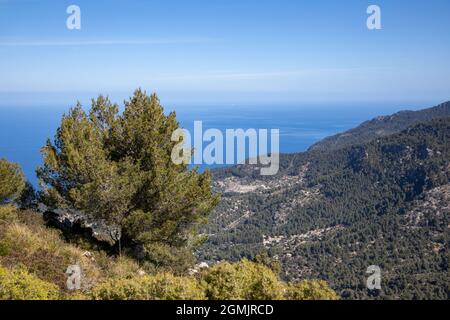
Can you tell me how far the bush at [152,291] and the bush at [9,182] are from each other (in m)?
9.90

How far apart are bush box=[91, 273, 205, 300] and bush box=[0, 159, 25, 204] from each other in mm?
9895

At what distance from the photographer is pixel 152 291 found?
22.0 ft

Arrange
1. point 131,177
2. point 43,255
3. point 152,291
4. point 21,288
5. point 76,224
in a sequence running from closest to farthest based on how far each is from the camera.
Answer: point 152,291 → point 21,288 → point 43,255 → point 131,177 → point 76,224

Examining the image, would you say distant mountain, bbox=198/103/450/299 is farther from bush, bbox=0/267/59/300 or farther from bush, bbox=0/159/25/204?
bush, bbox=0/267/59/300

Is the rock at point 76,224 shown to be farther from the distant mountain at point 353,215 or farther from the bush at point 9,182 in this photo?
the distant mountain at point 353,215

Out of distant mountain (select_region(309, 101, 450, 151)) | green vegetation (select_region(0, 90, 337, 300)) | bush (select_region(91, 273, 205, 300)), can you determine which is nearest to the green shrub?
green vegetation (select_region(0, 90, 337, 300))

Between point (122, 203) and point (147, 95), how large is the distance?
3.84 m

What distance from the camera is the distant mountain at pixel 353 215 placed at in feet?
210

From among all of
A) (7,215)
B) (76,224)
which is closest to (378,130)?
(76,224)

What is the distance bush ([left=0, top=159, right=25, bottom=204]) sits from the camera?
1497 centimetres

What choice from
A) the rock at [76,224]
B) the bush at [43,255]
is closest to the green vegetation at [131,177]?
the rock at [76,224]

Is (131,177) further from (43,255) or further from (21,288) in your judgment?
(21,288)

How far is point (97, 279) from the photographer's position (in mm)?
10000

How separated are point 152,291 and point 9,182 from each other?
1093 cm
